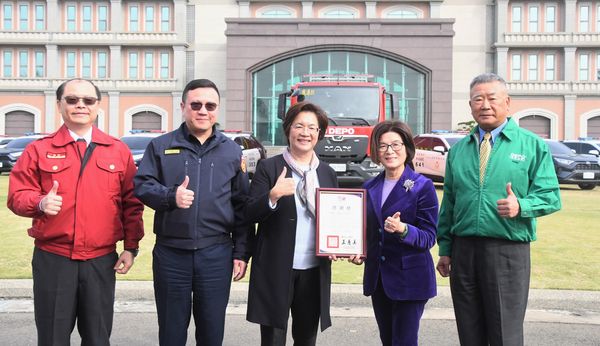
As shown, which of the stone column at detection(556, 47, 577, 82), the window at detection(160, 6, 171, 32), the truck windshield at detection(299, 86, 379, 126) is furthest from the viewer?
the window at detection(160, 6, 171, 32)

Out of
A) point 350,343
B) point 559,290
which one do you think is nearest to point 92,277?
point 350,343

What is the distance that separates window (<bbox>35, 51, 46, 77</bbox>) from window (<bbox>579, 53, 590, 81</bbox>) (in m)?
37.9

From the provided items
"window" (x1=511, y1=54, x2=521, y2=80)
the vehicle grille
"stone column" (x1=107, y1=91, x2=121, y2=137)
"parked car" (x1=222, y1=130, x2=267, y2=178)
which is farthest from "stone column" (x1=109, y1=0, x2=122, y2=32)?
the vehicle grille

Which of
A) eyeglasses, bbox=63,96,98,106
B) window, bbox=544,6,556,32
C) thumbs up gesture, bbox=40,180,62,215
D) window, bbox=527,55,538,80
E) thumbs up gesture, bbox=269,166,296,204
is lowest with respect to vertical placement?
thumbs up gesture, bbox=40,180,62,215

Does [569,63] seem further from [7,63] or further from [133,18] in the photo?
[7,63]

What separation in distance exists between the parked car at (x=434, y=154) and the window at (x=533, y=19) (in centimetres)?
2561

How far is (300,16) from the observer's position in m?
40.2

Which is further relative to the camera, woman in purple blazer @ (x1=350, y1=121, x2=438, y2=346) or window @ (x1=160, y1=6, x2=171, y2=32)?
window @ (x1=160, y1=6, x2=171, y2=32)

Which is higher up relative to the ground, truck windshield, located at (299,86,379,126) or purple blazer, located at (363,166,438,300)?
truck windshield, located at (299,86,379,126)

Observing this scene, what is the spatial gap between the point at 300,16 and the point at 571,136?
20.5 m

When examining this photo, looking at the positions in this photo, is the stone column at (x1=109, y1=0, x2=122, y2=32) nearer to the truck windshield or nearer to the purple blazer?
the truck windshield

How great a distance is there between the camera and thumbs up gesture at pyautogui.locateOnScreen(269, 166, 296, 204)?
3373 millimetres

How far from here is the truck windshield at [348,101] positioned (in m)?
14.7

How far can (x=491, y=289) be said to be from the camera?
3.29 metres
